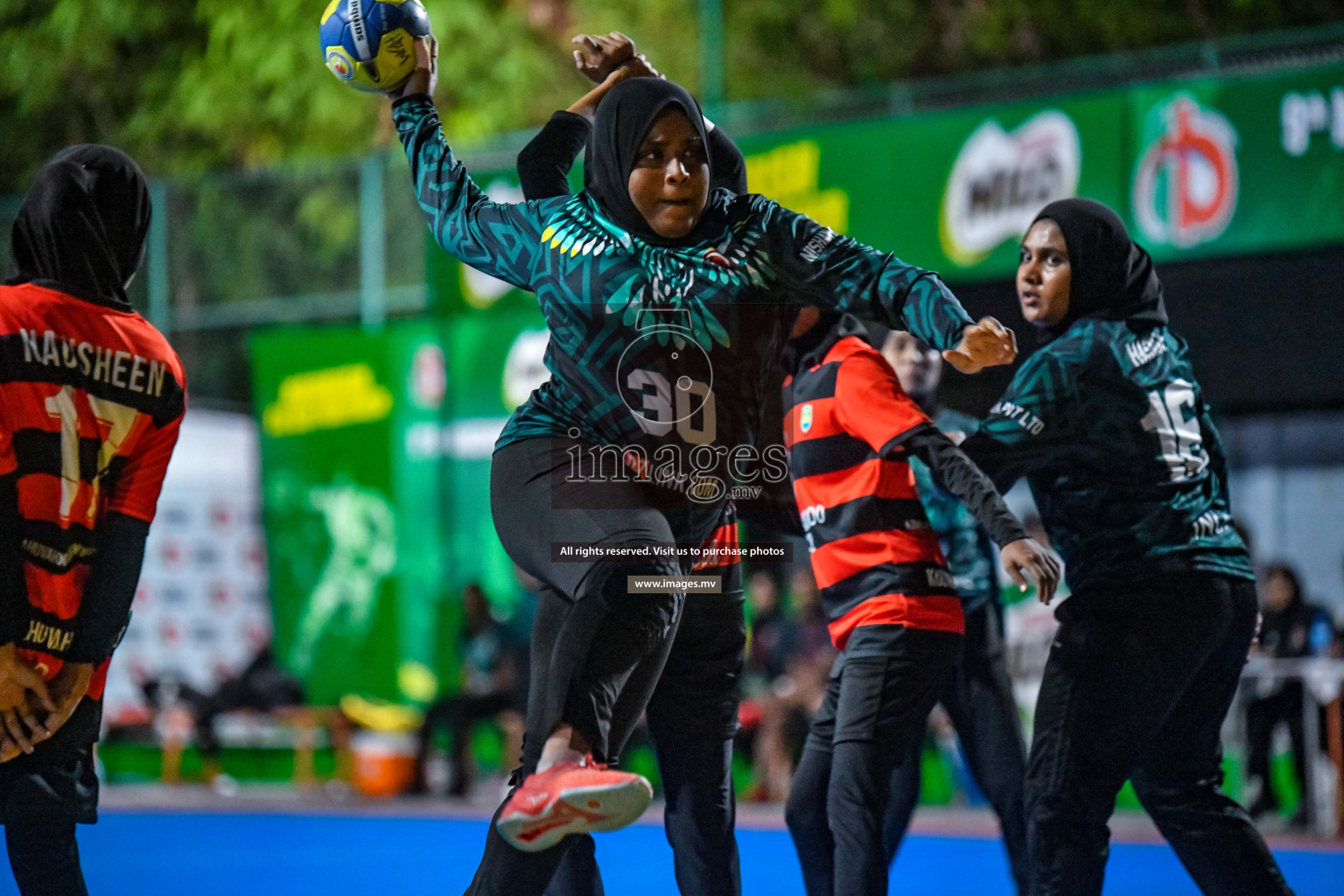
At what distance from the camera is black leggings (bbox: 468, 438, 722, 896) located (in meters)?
3.22

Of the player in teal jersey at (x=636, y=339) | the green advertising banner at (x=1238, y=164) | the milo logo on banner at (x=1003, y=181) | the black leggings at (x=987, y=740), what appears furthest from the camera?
the milo logo on banner at (x=1003, y=181)

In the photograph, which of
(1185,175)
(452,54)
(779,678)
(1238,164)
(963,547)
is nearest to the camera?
(963,547)

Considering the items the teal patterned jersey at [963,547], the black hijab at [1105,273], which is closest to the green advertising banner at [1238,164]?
the teal patterned jersey at [963,547]

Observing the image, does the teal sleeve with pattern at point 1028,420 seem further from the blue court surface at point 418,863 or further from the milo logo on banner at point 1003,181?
the milo logo on banner at point 1003,181

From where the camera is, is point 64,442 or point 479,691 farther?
point 479,691

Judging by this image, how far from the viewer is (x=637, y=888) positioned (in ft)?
20.1

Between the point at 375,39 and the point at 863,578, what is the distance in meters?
1.96

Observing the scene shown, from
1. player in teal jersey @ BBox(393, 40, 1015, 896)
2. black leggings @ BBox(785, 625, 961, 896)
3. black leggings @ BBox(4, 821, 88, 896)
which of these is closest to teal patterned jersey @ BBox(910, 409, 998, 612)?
black leggings @ BBox(785, 625, 961, 896)

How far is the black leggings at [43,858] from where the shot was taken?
361cm

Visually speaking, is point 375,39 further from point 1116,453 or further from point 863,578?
point 1116,453

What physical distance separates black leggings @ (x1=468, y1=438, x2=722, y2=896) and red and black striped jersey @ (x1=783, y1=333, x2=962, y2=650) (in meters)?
1.01

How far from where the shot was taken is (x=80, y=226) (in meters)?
3.81

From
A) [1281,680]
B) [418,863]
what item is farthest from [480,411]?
[1281,680]

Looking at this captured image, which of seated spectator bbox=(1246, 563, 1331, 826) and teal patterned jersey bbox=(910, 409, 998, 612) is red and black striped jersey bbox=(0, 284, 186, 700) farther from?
seated spectator bbox=(1246, 563, 1331, 826)
